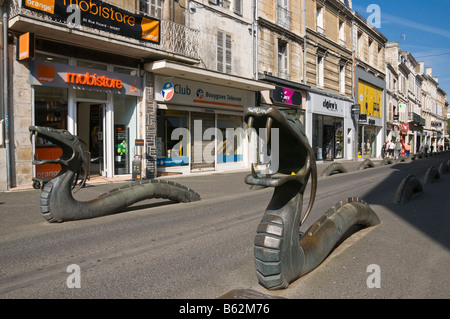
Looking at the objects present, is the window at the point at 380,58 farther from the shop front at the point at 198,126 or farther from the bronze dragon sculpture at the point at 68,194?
the bronze dragon sculpture at the point at 68,194

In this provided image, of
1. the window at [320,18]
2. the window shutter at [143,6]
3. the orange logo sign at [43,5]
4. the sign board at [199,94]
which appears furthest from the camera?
the window at [320,18]

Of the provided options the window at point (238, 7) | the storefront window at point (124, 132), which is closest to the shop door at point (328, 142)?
the window at point (238, 7)

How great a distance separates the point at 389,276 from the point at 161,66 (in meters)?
11.4

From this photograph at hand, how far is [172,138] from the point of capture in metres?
15.4

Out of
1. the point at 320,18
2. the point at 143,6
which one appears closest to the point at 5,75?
the point at 143,6

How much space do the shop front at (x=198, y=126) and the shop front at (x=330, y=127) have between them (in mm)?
6900

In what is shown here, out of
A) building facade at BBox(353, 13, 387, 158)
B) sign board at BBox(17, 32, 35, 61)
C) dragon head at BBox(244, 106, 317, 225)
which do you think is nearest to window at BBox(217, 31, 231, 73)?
sign board at BBox(17, 32, 35, 61)

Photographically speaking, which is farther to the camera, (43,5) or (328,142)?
(328,142)

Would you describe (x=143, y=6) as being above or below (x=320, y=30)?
below

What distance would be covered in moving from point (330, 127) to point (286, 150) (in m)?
25.2

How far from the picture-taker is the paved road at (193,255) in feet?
10.9

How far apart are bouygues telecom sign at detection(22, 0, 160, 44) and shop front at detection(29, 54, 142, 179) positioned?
132 cm

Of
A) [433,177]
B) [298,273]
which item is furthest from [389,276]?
[433,177]

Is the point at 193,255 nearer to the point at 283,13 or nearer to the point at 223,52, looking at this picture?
the point at 223,52
